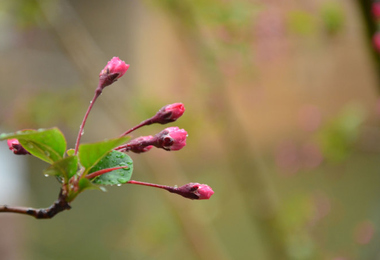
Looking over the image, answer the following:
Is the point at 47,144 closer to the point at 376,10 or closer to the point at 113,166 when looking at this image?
the point at 113,166

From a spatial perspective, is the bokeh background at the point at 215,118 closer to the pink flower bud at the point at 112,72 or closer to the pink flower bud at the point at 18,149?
the pink flower bud at the point at 112,72

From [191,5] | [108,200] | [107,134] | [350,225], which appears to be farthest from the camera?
[108,200]

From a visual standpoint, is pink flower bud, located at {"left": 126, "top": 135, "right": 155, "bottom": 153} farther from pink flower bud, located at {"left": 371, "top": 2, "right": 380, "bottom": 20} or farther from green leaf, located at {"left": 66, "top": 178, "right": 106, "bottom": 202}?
pink flower bud, located at {"left": 371, "top": 2, "right": 380, "bottom": 20}

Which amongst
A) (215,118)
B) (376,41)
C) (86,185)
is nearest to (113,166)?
(86,185)

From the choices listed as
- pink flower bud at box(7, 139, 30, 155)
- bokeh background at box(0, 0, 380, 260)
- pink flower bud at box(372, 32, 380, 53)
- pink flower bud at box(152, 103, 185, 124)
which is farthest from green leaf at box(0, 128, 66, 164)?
bokeh background at box(0, 0, 380, 260)

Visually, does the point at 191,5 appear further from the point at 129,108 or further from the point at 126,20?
the point at 126,20

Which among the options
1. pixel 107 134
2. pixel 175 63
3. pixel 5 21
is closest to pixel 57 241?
pixel 107 134

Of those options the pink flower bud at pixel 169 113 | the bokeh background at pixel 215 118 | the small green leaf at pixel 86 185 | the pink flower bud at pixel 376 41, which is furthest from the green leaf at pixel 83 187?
the bokeh background at pixel 215 118
